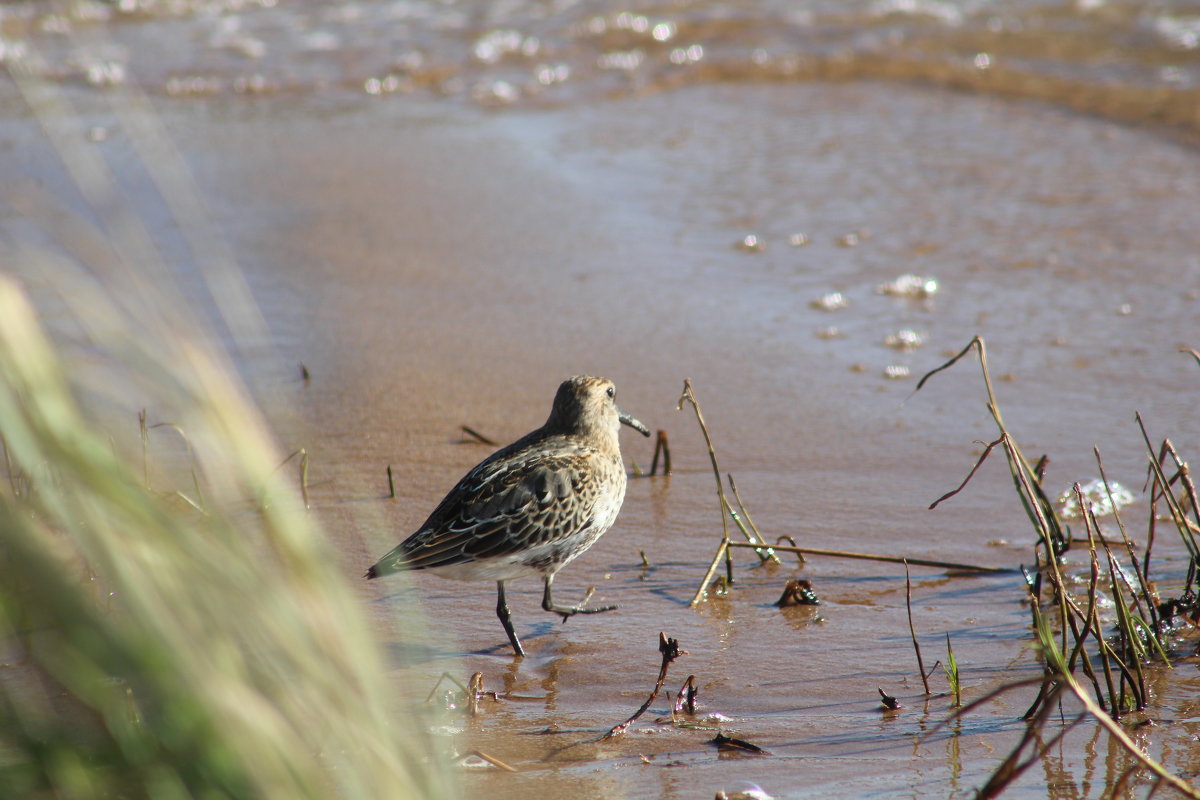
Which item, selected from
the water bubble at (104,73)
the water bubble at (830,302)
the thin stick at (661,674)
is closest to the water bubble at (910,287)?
the water bubble at (830,302)

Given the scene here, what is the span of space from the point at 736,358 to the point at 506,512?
2472 mm

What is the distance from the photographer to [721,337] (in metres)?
6.79

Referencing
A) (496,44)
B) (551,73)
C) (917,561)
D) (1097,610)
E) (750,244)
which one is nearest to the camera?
(1097,610)

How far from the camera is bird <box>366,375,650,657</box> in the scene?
4.28 metres

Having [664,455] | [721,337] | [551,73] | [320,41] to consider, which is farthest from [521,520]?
[320,41]

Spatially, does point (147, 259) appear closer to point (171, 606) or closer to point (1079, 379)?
point (171, 606)

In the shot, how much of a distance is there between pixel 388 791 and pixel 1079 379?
5.21 metres

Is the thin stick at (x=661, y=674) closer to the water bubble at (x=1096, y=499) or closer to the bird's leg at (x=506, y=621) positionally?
the bird's leg at (x=506, y=621)

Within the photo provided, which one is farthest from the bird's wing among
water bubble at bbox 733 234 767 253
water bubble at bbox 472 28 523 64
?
water bubble at bbox 472 28 523 64

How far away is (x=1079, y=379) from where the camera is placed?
20.6 ft

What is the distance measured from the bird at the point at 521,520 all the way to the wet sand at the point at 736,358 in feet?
0.73

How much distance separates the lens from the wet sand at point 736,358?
375cm

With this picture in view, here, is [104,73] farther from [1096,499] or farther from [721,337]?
[1096,499]

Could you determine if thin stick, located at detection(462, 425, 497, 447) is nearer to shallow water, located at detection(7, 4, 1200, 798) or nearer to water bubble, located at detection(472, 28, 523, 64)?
shallow water, located at detection(7, 4, 1200, 798)
